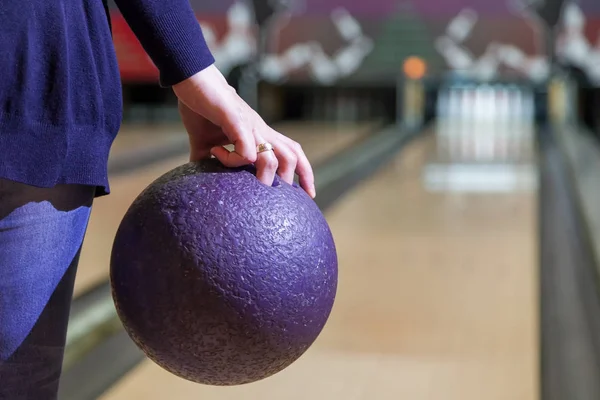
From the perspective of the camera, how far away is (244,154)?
0.84m

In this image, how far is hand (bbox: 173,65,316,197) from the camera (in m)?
0.82

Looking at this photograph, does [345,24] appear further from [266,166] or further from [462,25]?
[266,166]

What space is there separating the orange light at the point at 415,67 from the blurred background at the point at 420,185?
0.5 inches

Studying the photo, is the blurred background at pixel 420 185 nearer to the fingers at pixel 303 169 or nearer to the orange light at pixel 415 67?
the orange light at pixel 415 67

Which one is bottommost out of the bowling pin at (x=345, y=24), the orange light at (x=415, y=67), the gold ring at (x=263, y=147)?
the orange light at (x=415, y=67)

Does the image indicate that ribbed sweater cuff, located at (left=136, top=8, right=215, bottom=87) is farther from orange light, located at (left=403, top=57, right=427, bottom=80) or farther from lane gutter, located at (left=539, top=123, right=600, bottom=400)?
orange light, located at (left=403, top=57, right=427, bottom=80)

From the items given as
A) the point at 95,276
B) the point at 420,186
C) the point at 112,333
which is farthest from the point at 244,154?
the point at 420,186

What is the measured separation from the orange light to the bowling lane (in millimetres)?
3694

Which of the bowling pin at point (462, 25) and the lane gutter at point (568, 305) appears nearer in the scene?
the lane gutter at point (568, 305)

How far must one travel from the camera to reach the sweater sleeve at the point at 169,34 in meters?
0.77

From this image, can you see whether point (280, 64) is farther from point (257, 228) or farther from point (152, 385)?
point (257, 228)

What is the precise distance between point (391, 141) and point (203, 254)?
17.7 feet

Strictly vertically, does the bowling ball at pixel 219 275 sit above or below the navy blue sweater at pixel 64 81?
below

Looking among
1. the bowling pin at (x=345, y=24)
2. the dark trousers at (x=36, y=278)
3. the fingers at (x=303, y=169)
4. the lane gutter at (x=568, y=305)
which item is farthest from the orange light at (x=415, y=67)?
the dark trousers at (x=36, y=278)
